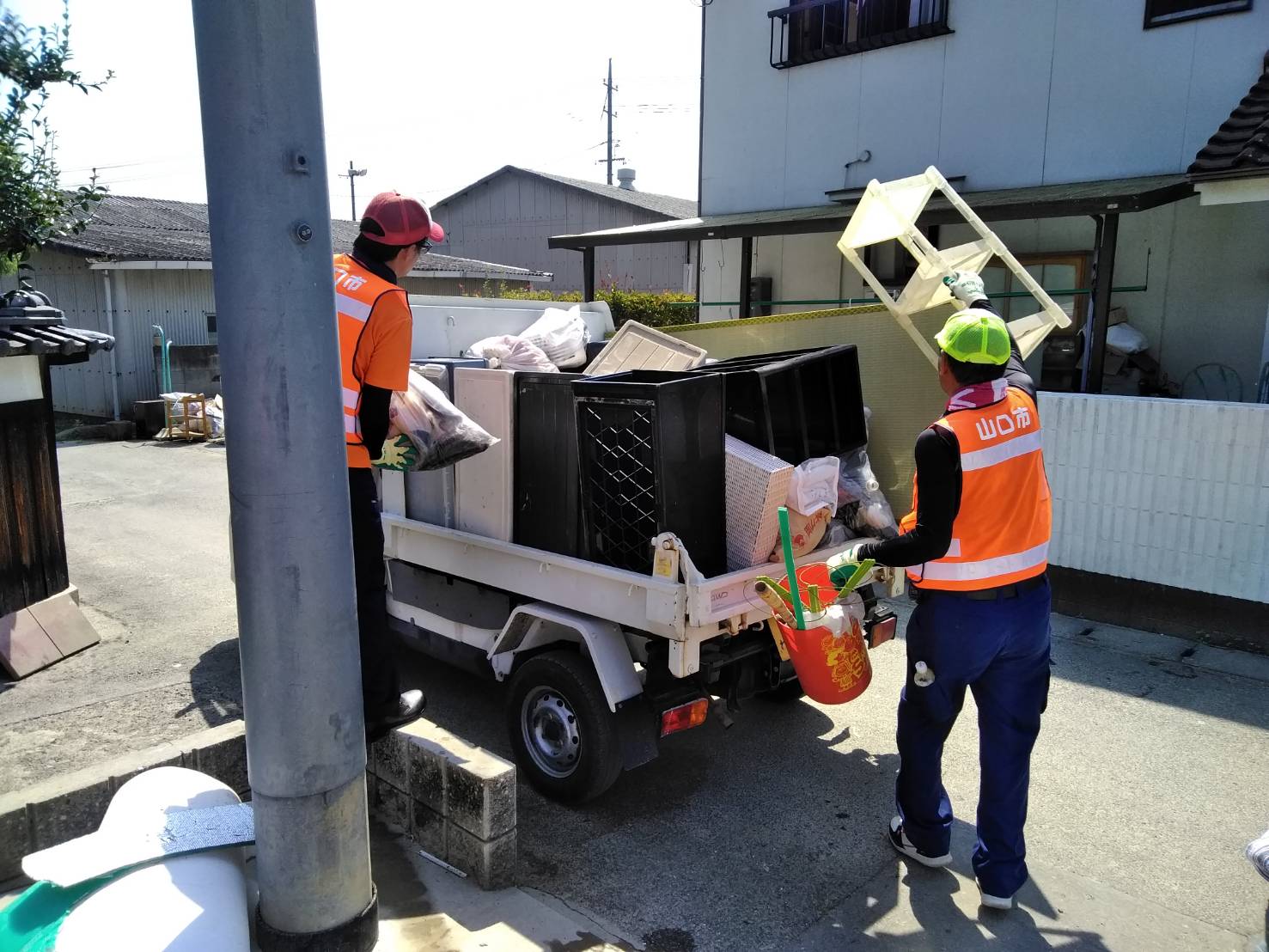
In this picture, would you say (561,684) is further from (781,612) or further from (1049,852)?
(1049,852)

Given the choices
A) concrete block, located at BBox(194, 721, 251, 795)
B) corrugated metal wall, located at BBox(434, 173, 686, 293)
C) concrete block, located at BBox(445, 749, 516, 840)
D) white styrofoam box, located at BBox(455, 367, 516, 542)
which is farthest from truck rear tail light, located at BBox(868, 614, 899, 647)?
corrugated metal wall, located at BBox(434, 173, 686, 293)

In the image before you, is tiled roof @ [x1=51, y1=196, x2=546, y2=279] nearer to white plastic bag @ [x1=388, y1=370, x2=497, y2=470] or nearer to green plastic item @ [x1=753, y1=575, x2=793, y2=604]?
white plastic bag @ [x1=388, y1=370, x2=497, y2=470]

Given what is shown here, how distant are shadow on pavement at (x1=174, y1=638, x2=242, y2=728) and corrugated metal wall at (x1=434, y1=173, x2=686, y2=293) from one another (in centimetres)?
2052

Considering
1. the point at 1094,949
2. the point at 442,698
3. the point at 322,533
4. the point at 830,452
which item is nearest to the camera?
the point at 322,533

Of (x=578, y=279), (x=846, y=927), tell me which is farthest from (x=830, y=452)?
(x=578, y=279)

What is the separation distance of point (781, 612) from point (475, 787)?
1238mm

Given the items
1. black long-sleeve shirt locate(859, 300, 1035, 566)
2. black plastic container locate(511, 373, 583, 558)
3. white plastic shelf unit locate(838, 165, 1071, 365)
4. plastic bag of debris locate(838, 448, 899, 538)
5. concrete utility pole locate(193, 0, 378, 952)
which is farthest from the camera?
white plastic shelf unit locate(838, 165, 1071, 365)

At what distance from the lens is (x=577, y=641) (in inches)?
158

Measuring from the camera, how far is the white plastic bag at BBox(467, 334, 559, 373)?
16.2 feet

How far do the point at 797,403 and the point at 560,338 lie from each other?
5.74ft

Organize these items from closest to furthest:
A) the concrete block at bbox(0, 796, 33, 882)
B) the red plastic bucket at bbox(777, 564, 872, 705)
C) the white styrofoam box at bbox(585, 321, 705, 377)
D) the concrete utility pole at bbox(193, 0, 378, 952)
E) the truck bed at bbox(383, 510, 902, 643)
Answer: the concrete utility pole at bbox(193, 0, 378, 952), the concrete block at bbox(0, 796, 33, 882), the red plastic bucket at bbox(777, 564, 872, 705), the truck bed at bbox(383, 510, 902, 643), the white styrofoam box at bbox(585, 321, 705, 377)

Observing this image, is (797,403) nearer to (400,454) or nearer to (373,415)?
(400,454)

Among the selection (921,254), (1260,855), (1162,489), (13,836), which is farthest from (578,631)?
(1162,489)

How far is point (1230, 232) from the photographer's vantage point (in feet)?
25.9
